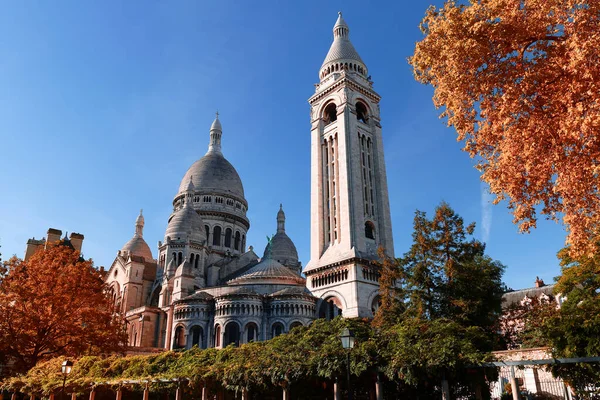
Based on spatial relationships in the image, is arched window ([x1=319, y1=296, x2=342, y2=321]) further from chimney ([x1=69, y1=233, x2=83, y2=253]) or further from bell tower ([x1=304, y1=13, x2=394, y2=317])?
chimney ([x1=69, y1=233, x2=83, y2=253])

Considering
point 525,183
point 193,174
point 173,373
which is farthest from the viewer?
point 193,174

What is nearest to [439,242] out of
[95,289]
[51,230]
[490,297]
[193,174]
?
[490,297]

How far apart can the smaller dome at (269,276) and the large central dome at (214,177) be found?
22.8 meters

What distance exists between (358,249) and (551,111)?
35946 mm

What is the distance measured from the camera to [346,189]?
5141 cm

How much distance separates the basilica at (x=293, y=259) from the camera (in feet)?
158

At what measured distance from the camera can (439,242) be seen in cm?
3059

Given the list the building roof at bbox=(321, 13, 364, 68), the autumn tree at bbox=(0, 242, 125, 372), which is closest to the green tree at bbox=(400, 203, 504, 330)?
the autumn tree at bbox=(0, 242, 125, 372)

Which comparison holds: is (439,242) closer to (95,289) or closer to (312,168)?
(95,289)

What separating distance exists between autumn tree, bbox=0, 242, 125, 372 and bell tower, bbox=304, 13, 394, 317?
76.8ft

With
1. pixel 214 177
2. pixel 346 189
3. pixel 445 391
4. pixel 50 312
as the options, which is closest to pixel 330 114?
pixel 346 189

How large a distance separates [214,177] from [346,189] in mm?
31666

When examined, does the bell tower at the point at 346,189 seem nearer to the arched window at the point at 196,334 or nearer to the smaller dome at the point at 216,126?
the arched window at the point at 196,334

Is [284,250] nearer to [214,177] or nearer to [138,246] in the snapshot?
[214,177]
